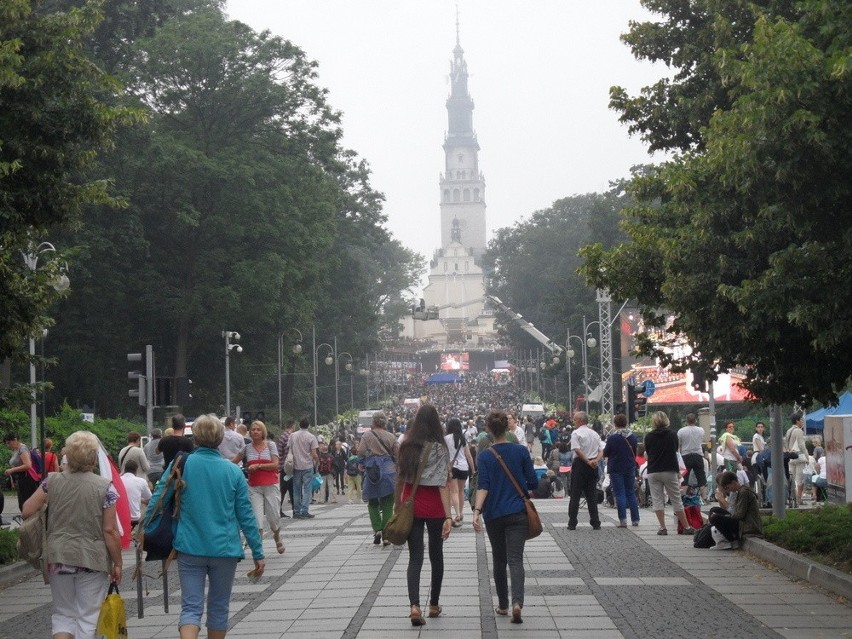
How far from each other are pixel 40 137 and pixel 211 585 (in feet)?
24.4

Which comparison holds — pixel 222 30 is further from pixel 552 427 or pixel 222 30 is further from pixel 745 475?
A: pixel 745 475

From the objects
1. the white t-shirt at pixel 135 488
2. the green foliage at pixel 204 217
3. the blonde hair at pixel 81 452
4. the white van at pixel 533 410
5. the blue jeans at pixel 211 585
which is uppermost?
the green foliage at pixel 204 217

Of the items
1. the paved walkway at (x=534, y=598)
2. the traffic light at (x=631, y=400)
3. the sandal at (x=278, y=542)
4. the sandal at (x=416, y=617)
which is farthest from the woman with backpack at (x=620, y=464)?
the traffic light at (x=631, y=400)

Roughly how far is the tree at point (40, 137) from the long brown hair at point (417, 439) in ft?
15.2

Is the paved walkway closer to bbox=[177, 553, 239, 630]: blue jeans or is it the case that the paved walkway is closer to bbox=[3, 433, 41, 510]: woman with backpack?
bbox=[177, 553, 239, 630]: blue jeans

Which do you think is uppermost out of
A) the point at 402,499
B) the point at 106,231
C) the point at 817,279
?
the point at 106,231

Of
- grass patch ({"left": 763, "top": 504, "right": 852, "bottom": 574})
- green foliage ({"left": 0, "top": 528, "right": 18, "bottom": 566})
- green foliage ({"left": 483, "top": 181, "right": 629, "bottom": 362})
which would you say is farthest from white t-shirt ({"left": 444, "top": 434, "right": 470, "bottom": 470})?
green foliage ({"left": 483, "top": 181, "right": 629, "bottom": 362})

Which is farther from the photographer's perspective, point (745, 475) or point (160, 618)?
point (745, 475)

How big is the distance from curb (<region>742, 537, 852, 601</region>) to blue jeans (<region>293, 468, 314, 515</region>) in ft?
29.3

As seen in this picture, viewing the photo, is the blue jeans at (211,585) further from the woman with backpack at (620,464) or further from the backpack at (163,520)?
the woman with backpack at (620,464)

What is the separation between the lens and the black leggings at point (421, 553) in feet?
36.4

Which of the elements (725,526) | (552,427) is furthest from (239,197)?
(725,526)

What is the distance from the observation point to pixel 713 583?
1358 cm

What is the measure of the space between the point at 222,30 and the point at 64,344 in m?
12.8
